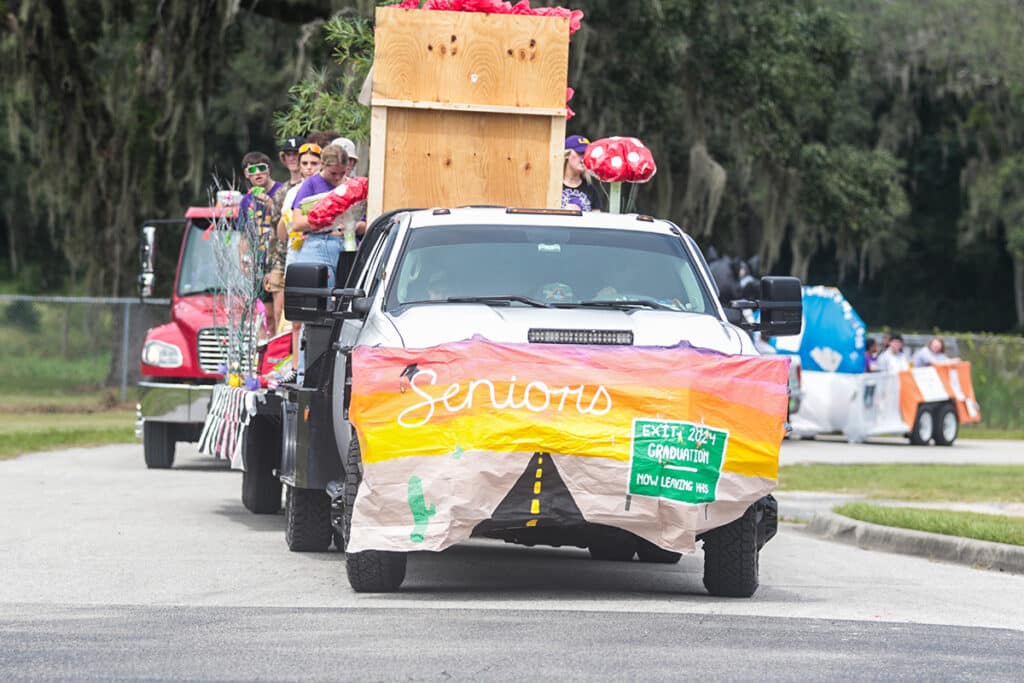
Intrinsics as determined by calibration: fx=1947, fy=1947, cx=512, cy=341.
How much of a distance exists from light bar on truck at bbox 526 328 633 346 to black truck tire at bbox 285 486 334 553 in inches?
130

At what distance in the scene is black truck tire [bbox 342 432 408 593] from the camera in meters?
9.61

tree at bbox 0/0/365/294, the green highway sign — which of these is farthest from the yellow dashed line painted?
tree at bbox 0/0/365/294

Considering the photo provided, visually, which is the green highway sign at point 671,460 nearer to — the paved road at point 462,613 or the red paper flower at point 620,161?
the paved road at point 462,613

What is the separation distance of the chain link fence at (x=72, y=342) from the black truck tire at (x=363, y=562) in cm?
2272

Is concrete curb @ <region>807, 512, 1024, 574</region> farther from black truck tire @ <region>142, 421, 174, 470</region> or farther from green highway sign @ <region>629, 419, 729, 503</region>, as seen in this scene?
black truck tire @ <region>142, 421, 174, 470</region>

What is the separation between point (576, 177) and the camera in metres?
13.7

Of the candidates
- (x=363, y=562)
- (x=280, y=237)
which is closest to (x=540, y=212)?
(x=363, y=562)

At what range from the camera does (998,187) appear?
2340 inches

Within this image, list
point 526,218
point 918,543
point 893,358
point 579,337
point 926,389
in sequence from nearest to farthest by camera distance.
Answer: point 579,337
point 526,218
point 918,543
point 926,389
point 893,358

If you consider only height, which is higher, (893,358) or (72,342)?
(893,358)

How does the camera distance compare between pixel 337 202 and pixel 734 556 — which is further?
pixel 337 202

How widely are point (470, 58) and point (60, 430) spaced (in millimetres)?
14536

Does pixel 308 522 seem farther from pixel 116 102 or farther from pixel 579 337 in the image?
pixel 116 102

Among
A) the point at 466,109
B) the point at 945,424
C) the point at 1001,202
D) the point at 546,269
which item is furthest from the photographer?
the point at 1001,202
